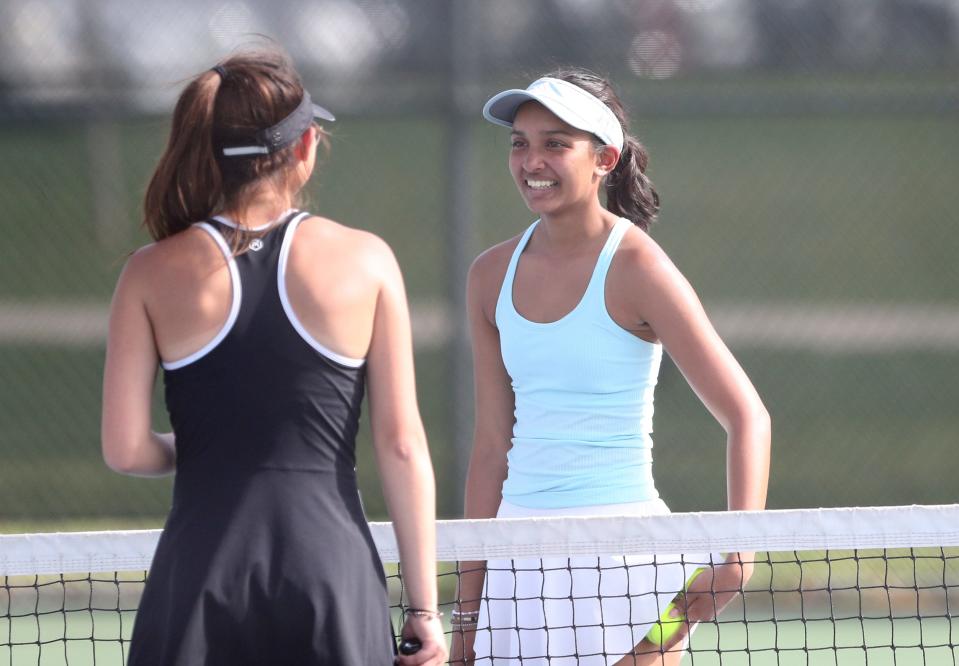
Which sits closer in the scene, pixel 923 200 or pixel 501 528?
pixel 501 528

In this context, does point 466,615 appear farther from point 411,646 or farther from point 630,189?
point 630,189

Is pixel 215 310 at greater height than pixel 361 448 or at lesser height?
greater

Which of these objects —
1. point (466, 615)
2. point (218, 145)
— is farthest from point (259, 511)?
point (466, 615)

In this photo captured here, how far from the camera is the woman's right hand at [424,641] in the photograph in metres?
1.71

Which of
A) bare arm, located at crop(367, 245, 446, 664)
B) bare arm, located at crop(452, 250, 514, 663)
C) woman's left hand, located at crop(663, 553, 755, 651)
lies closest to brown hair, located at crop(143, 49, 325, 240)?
bare arm, located at crop(367, 245, 446, 664)

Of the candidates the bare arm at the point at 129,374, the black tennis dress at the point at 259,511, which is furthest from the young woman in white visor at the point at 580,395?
the bare arm at the point at 129,374

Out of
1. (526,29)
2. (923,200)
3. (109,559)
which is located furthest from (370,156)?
(109,559)

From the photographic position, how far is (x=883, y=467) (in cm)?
509

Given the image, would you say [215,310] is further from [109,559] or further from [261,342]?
[109,559]

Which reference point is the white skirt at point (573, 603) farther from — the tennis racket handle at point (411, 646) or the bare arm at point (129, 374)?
the bare arm at point (129, 374)

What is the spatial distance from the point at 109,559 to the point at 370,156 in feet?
9.00

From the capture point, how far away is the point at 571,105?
2332 millimetres

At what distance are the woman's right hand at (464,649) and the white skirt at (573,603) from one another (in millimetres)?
58

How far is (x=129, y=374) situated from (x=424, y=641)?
50cm
